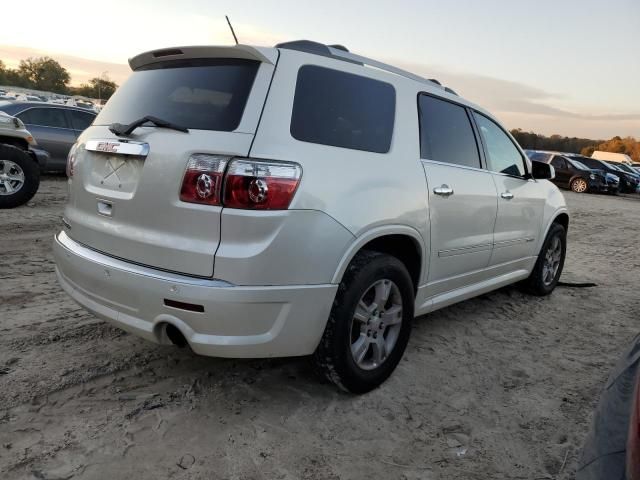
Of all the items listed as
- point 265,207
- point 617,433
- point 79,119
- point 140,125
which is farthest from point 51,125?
point 617,433

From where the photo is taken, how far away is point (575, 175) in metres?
24.5

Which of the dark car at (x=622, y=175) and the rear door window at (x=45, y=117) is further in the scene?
the dark car at (x=622, y=175)

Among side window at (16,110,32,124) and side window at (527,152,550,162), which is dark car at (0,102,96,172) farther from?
side window at (527,152,550,162)

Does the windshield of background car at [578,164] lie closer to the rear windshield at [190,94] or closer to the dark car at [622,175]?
the dark car at [622,175]

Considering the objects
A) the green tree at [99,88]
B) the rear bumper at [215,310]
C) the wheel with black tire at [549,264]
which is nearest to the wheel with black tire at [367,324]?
the rear bumper at [215,310]

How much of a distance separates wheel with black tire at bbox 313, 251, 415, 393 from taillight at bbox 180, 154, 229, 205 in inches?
32.6

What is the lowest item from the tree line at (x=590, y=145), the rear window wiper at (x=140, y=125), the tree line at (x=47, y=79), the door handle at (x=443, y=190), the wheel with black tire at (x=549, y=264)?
the wheel with black tire at (x=549, y=264)

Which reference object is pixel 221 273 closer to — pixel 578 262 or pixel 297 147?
pixel 297 147

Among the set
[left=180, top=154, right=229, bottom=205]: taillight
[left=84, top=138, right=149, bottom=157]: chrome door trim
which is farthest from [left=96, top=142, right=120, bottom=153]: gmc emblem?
[left=180, top=154, right=229, bottom=205]: taillight

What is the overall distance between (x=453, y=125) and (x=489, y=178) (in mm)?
547

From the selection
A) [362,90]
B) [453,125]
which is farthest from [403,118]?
[453,125]

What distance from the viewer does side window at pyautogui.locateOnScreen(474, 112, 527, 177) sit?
4250 mm

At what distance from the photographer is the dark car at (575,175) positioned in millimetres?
24109

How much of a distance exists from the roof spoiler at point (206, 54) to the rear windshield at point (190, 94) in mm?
28
